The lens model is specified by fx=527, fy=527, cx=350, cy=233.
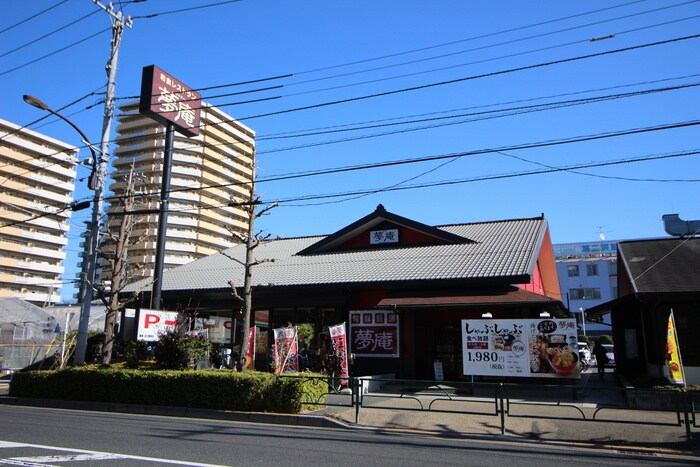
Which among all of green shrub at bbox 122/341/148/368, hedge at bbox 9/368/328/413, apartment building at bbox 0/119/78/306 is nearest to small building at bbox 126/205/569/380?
hedge at bbox 9/368/328/413

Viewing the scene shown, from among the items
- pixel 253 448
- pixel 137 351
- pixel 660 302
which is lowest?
pixel 253 448

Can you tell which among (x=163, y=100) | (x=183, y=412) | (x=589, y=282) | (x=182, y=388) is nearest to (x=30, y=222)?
(x=163, y=100)

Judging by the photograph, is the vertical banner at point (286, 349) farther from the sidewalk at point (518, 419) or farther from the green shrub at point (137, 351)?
the green shrub at point (137, 351)

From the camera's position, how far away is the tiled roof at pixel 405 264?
19.0m

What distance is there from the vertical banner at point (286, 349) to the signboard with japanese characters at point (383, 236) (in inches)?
333

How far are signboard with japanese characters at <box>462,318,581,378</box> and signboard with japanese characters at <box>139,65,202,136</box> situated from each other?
14.3 m

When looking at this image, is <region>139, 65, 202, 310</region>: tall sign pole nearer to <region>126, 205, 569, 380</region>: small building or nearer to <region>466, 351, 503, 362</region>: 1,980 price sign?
<region>126, 205, 569, 380</region>: small building

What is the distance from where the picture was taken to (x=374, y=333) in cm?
2016

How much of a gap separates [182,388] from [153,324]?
4.97 meters

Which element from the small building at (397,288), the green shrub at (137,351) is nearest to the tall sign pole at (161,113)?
the small building at (397,288)

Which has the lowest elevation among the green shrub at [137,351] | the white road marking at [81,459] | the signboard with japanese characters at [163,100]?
the white road marking at [81,459]

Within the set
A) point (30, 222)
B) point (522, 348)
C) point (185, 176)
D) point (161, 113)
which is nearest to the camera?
point (522, 348)

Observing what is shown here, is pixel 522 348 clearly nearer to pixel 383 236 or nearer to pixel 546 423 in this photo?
pixel 546 423

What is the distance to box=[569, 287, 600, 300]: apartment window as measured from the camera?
68.7 meters
